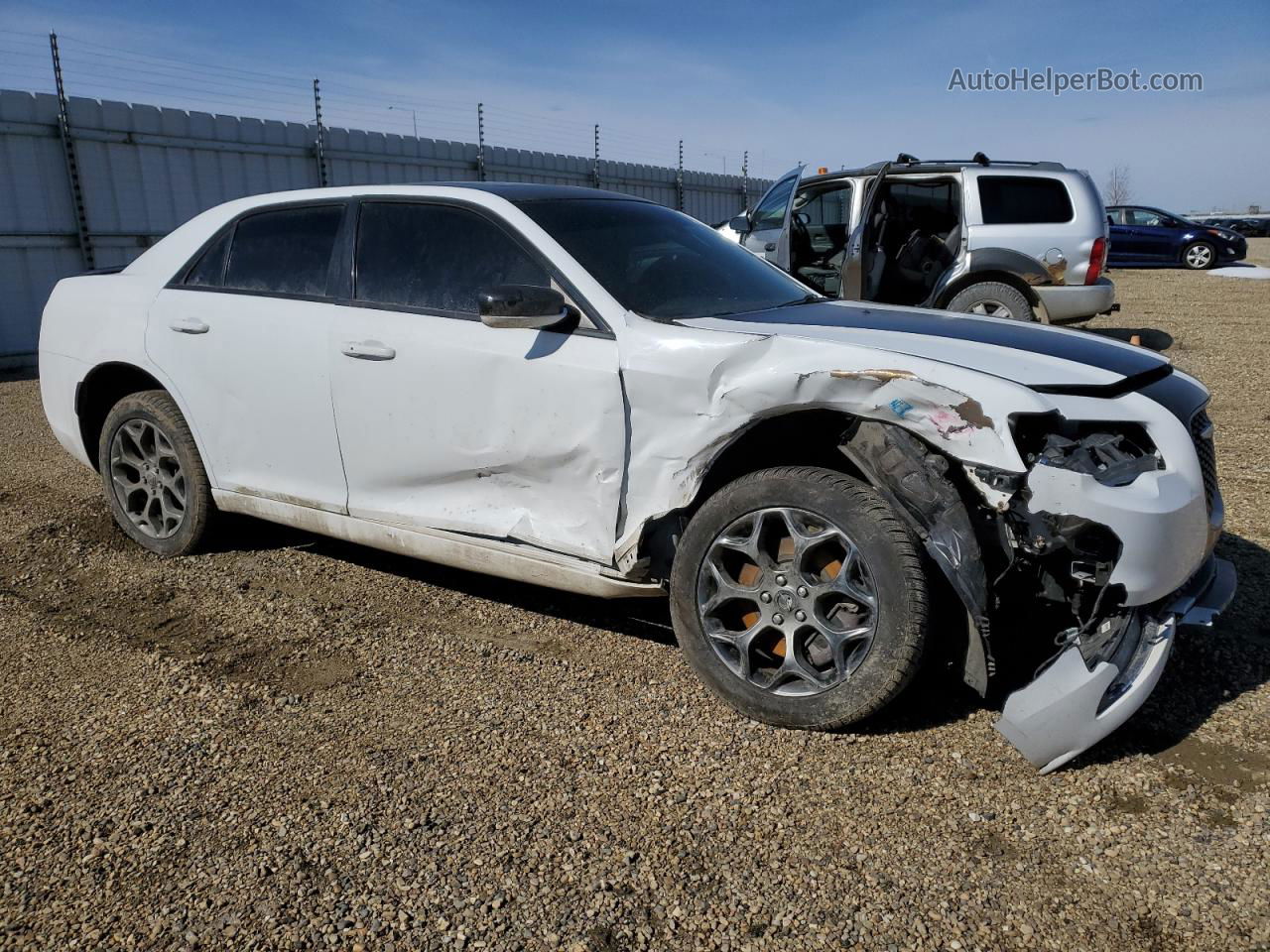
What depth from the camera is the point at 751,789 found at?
273 cm

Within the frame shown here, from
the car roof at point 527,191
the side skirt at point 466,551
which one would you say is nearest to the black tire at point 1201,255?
the car roof at point 527,191

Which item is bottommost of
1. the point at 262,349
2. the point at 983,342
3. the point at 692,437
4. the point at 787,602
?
the point at 787,602

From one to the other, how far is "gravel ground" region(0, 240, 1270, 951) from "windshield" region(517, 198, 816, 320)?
1.32m

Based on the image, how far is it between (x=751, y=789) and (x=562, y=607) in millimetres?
1513

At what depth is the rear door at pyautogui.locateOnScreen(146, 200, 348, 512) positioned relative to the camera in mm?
3936

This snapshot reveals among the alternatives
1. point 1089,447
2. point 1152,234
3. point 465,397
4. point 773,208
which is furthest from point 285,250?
point 1152,234

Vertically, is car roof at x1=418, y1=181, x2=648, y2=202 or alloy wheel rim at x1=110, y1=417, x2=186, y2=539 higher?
car roof at x1=418, y1=181, x2=648, y2=202

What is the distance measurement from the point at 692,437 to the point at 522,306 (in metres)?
0.73

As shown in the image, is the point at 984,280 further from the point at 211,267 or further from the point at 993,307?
the point at 211,267

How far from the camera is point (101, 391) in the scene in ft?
15.9

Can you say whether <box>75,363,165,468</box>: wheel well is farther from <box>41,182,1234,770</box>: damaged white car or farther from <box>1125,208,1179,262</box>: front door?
<box>1125,208,1179,262</box>: front door

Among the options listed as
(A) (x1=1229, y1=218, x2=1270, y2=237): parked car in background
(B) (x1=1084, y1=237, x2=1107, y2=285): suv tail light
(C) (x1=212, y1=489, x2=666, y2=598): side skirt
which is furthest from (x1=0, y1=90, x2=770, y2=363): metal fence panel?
(A) (x1=1229, y1=218, x2=1270, y2=237): parked car in background

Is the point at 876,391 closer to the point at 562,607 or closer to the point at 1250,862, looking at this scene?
the point at 1250,862

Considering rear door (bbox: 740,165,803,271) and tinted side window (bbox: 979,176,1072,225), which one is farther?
tinted side window (bbox: 979,176,1072,225)
